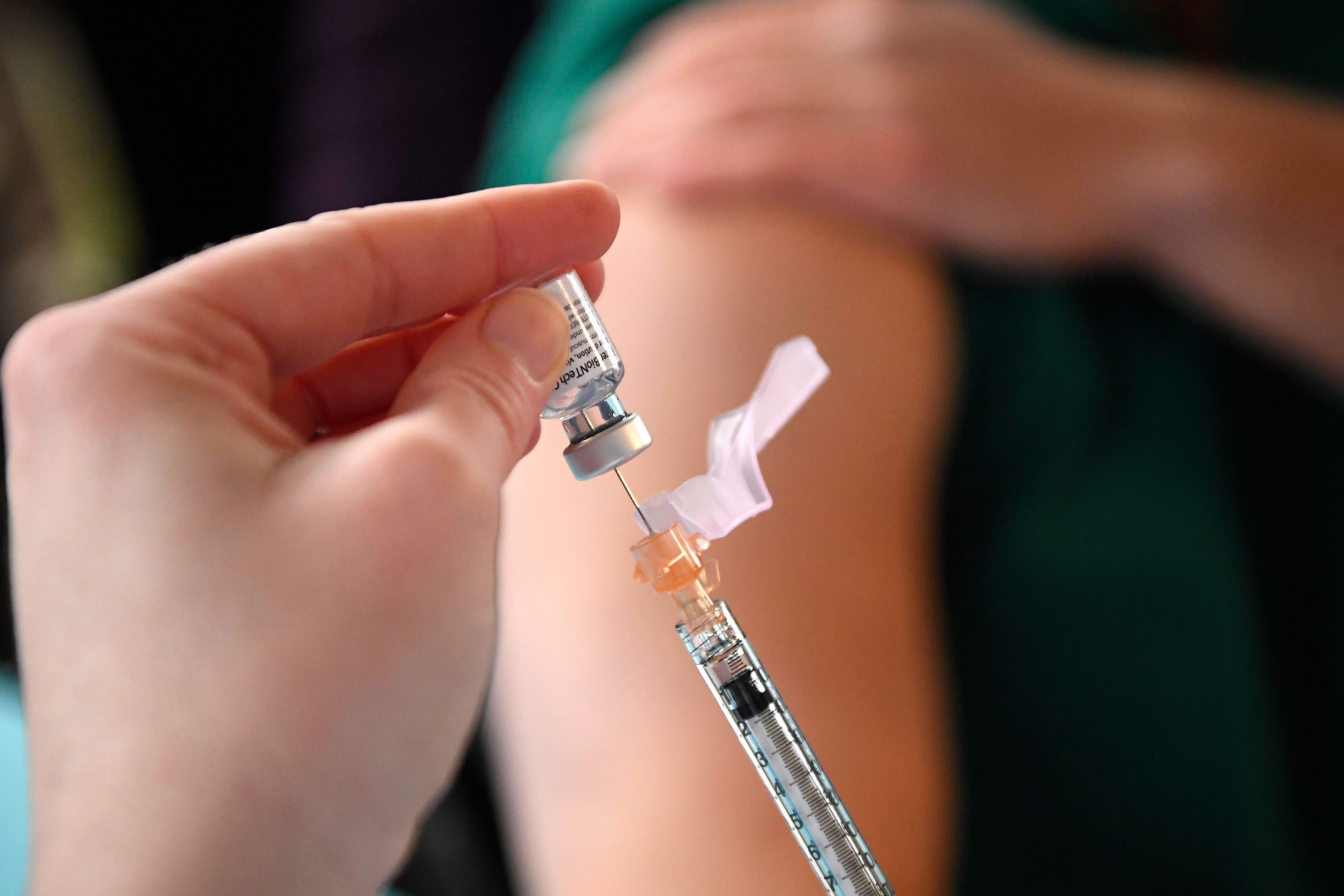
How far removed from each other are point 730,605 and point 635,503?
0.08 metres

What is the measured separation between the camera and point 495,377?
386 millimetres

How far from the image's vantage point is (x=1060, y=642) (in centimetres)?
65

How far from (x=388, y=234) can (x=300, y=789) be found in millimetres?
220

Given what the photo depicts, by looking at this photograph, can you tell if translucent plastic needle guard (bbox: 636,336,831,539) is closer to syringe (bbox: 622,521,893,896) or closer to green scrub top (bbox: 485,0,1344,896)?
syringe (bbox: 622,521,893,896)

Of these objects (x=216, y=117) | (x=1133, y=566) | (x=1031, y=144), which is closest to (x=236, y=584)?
(x=1133, y=566)

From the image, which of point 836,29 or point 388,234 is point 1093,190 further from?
point 388,234

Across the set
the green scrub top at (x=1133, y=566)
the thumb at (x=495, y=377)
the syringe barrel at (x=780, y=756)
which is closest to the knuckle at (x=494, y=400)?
the thumb at (x=495, y=377)

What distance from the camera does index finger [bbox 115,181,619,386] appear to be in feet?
1.23

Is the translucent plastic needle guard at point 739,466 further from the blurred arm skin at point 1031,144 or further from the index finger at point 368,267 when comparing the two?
the blurred arm skin at point 1031,144

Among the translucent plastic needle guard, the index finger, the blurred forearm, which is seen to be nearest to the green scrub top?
the blurred forearm

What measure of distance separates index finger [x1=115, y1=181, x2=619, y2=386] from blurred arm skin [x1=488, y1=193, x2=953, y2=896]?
0.09m

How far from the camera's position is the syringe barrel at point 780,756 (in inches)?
16.5

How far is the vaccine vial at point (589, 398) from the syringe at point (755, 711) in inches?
1.6

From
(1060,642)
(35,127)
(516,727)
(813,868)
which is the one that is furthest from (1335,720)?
(35,127)
